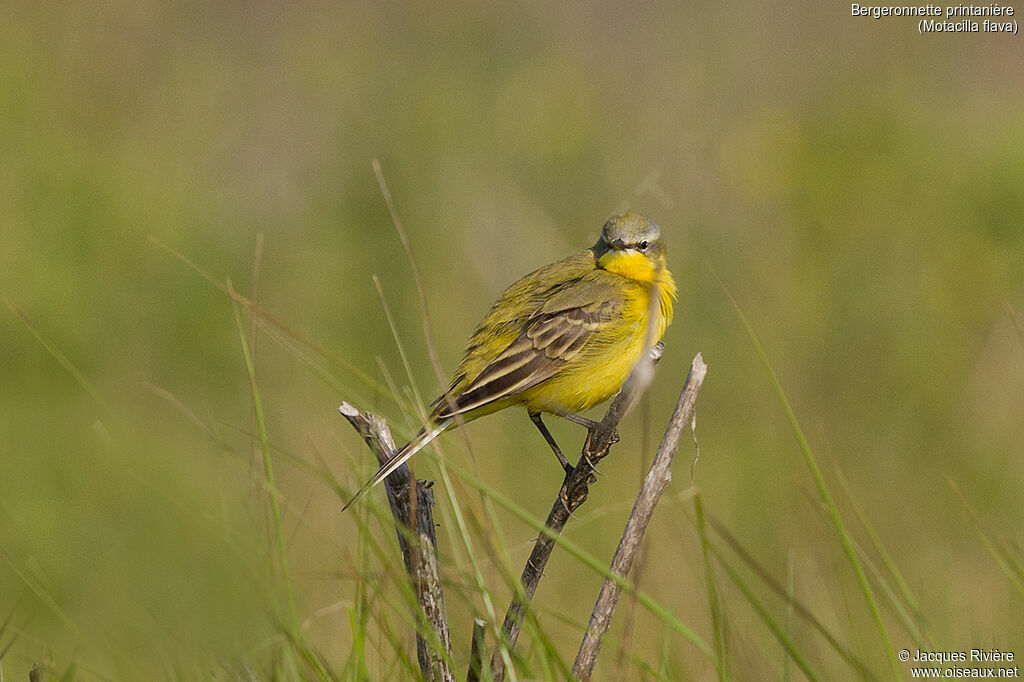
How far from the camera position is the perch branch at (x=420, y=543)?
8.46 ft

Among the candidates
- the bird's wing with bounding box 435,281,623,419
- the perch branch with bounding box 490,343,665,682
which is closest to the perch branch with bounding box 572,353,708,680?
the perch branch with bounding box 490,343,665,682

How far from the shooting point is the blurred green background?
19.3ft

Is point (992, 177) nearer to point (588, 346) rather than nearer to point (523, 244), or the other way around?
point (523, 244)

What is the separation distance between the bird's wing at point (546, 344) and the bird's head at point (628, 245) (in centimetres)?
25

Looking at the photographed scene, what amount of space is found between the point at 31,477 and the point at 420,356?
2.30m

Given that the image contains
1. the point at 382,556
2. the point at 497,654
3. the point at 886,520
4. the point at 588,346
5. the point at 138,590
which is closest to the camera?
the point at 382,556

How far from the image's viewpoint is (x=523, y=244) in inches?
289

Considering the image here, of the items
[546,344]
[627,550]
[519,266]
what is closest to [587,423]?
[546,344]

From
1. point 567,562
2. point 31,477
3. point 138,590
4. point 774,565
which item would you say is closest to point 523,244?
point 567,562

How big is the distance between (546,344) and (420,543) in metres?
1.87

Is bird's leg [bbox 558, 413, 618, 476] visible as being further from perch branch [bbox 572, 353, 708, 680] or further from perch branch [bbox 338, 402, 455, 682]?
perch branch [bbox 572, 353, 708, 680]

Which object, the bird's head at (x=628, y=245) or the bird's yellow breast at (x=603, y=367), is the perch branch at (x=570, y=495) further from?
the bird's head at (x=628, y=245)

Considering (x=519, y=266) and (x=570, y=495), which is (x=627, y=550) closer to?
(x=570, y=495)

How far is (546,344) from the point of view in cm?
441
